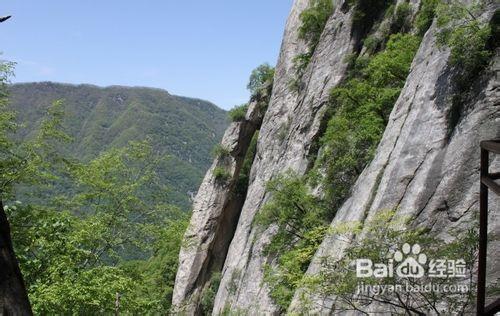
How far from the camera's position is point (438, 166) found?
10508mm

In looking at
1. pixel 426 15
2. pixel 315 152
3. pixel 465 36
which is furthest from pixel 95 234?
pixel 426 15

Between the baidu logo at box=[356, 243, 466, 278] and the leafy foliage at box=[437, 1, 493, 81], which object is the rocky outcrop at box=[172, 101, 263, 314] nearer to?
the leafy foliage at box=[437, 1, 493, 81]

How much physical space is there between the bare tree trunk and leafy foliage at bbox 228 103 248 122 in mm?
34188

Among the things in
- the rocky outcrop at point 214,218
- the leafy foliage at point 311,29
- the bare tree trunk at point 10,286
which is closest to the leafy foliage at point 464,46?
the bare tree trunk at point 10,286

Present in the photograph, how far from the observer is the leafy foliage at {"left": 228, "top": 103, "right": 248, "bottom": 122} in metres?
37.8

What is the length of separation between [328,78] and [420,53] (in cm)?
1030

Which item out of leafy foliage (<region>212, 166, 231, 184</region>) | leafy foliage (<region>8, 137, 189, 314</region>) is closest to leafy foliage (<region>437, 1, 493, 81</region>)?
leafy foliage (<region>8, 137, 189, 314</region>)

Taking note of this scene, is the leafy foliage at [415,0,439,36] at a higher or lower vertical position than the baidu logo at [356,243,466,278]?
higher

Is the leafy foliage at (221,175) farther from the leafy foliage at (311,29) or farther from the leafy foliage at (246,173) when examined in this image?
the leafy foliage at (311,29)

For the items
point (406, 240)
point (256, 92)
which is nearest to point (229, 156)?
point (256, 92)

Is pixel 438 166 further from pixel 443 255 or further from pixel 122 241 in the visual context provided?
pixel 122 241

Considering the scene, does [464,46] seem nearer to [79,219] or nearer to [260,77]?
[79,219]

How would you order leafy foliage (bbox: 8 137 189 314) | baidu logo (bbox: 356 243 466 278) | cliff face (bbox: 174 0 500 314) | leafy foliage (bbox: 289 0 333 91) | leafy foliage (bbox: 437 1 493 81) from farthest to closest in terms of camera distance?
leafy foliage (bbox: 289 0 333 91), leafy foliage (bbox: 437 1 493 81), cliff face (bbox: 174 0 500 314), leafy foliage (bbox: 8 137 189 314), baidu logo (bbox: 356 243 466 278)

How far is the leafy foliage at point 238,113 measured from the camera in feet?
124
